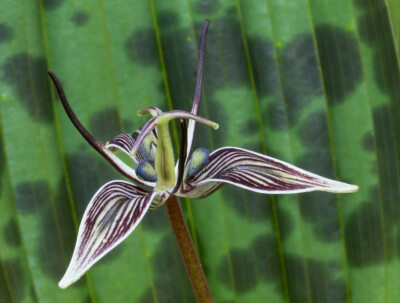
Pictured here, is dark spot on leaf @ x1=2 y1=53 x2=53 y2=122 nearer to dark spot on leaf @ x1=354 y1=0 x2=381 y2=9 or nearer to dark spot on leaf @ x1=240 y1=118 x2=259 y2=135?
dark spot on leaf @ x1=240 y1=118 x2=259 y2=135

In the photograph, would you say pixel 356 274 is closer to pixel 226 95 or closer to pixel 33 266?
pixel 226 95

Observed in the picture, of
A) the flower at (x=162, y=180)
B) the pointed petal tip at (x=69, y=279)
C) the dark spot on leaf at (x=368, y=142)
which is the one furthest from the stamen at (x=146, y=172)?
the dark spot on leaf at (x=368, y=142)

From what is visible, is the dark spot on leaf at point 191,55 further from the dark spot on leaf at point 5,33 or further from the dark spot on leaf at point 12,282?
the dark spot on leaf at point 12,282

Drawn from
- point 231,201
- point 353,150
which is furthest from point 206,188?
point 353,150

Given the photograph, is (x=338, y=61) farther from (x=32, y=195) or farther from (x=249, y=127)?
(x=32, y=195)

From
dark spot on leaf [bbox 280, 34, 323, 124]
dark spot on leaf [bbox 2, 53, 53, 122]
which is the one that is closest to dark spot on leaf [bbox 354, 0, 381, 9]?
dark spot on leaf [bbox 280, 34, 323, 124]

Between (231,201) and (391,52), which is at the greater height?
(391,52)
